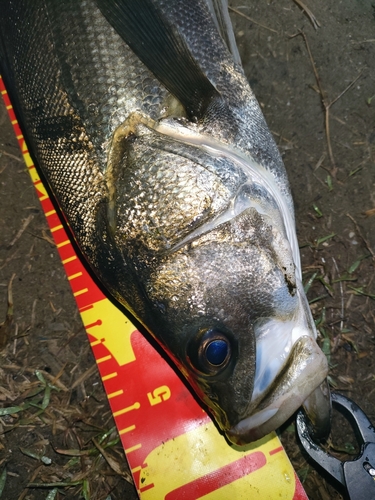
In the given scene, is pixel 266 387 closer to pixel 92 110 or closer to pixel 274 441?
pixel 274 441

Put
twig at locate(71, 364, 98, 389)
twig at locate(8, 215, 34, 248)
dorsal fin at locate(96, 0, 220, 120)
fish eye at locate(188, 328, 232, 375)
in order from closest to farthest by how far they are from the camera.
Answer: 1. fish eye at locate(188, 328, 232, 375)
2. dorsal fin at locate(96, 0, 220, 120)
3. twig at locate(71, 364, 98, 389)
4. twig at locate(8, 215, 34, 248)

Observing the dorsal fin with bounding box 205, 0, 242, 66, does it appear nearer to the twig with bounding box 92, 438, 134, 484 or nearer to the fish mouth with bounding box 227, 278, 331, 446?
the fish mouth with bounding box 227, 278, 331, 446

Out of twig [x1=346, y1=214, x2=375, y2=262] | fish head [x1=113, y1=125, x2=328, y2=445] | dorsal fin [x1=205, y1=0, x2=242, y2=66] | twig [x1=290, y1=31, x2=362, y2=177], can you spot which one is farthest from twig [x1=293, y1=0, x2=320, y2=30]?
fish head [x1=113, y1=125, x2=328, y2=445]

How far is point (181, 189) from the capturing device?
1.72m

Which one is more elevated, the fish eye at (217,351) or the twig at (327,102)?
the twig at (327,102)

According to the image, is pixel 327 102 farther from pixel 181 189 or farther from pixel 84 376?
pixel 84 376

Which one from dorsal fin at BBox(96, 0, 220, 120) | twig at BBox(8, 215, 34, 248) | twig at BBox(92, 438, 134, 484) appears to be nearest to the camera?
dorsal fin at BBox(96, 0, 220, 120)

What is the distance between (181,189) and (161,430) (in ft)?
4.55

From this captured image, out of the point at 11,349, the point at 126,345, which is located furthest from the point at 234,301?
the point at 11,349

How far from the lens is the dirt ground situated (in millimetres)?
2428

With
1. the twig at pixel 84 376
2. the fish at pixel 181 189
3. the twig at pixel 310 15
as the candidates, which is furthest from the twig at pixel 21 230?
the twig at pixel 310 15

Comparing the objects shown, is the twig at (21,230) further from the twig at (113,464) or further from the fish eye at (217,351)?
the fish eye at (217,351)

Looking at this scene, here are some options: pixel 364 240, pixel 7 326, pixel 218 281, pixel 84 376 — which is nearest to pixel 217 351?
pixel 218 281

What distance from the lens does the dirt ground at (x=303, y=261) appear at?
2428mm
